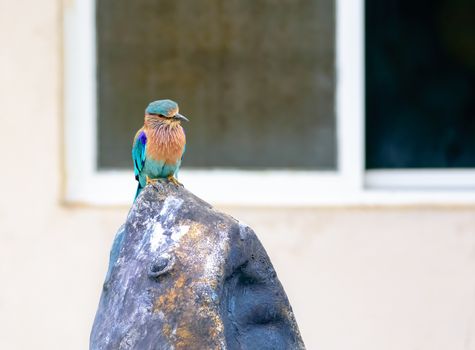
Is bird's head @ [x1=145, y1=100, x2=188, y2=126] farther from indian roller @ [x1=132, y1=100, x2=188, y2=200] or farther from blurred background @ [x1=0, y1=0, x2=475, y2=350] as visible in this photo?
blurred background @ [x1=0, y1=0, x2=475, y2=350]

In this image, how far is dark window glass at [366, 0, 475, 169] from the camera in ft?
17.1

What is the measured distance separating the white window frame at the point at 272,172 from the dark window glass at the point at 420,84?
14 cm

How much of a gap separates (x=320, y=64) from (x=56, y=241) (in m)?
1.48

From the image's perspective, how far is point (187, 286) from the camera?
2283 millimetres

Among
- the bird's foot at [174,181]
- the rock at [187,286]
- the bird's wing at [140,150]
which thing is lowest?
the rock at [187,286]

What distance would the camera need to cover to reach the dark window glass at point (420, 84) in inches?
206

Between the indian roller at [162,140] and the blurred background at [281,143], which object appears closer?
the indian roller at [162,140]

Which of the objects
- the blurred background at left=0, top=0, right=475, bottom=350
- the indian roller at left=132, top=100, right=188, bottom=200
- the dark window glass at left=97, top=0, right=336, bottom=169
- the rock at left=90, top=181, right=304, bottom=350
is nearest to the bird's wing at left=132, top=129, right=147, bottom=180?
the indian roller at left=132, top=100, right=188, bottom=200

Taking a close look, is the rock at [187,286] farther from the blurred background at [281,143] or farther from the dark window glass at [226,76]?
the dark window glass at [226,76]

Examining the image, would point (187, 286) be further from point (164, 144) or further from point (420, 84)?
point (420, 84)

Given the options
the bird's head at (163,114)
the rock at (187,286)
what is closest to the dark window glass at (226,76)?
the bird's head at (163,114)

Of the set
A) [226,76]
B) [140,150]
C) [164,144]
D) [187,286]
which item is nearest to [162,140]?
[164,144]

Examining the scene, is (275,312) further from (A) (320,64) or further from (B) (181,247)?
(A) (320,64)

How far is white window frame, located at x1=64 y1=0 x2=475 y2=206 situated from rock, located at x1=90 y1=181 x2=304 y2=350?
100 inches
